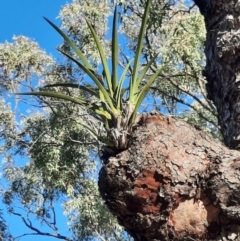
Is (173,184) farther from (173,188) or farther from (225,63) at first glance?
(225,63)

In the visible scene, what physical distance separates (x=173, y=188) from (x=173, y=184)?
1cm

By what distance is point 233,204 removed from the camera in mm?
1760

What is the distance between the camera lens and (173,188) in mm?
1732

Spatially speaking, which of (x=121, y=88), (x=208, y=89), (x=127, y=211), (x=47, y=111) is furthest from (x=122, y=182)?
(x=47, y=111)

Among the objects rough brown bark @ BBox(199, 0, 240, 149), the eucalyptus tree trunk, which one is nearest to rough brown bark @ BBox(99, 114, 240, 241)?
the eucalyptus tree trunk

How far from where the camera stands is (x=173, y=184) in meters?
1.74

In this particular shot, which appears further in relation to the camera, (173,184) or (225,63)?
(225,63)

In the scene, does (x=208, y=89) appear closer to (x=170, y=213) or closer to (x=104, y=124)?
(x=104, y=124)

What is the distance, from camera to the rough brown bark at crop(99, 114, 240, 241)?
1.74 metres

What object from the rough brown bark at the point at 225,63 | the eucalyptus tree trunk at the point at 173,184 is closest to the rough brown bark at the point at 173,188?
the eucalyptus tree trunk at the point at 173,184

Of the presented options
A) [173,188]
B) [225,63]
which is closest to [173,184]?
[173,188]

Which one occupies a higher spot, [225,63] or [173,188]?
[225,63]

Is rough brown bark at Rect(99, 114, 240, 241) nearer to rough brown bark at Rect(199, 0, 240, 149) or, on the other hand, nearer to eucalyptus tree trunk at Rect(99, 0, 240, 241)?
eucalyptus tree trunk at Rect(99, 0, 240, 241)

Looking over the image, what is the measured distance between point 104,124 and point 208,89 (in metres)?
0.51
